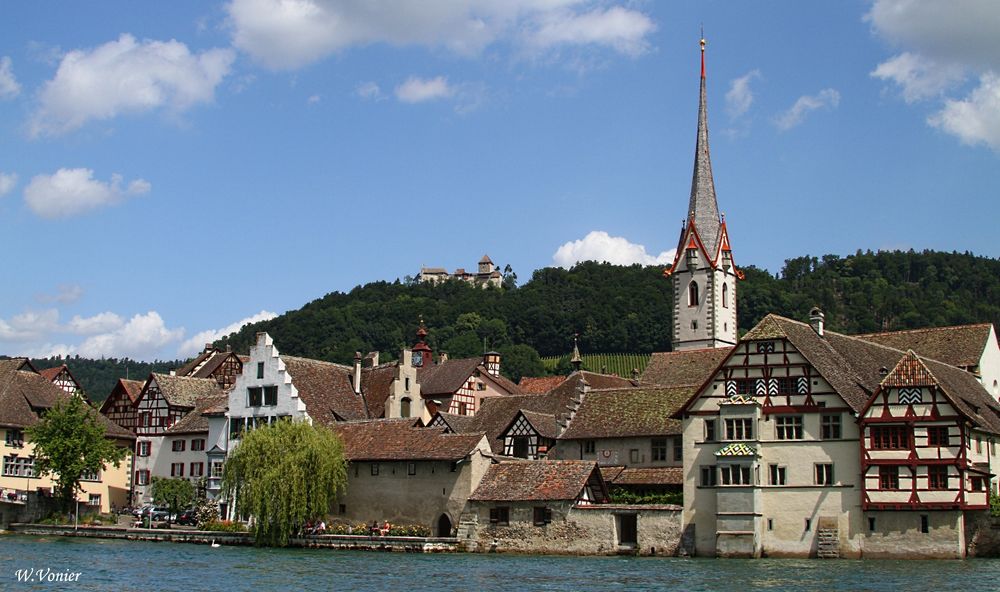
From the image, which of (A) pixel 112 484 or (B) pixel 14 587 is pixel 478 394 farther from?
(B) pixel 14 587

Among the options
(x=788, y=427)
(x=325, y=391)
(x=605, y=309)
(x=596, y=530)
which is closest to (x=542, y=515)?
(x=596, y=530)

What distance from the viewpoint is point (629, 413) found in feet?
232

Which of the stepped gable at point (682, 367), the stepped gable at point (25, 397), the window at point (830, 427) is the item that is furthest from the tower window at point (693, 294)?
the stepped gable at point (25, 397)

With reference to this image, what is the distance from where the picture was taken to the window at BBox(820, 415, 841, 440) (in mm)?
59031

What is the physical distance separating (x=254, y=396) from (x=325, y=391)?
5100 mm

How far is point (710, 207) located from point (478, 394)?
24.9 meters

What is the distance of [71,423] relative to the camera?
76.9m

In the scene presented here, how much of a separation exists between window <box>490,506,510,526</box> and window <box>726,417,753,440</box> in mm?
11582

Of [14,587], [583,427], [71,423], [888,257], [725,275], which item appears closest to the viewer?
[14,587]

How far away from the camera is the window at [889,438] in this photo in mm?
57156

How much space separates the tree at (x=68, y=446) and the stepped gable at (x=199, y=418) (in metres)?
6.88

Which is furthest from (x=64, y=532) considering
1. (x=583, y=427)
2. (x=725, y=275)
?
(x=725, y=275)

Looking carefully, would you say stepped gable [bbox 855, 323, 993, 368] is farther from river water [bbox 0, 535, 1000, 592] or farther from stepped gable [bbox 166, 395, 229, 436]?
stepped gable [bbox 166, 395, 229, 436]

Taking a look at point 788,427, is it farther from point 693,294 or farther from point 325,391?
point 693,294
